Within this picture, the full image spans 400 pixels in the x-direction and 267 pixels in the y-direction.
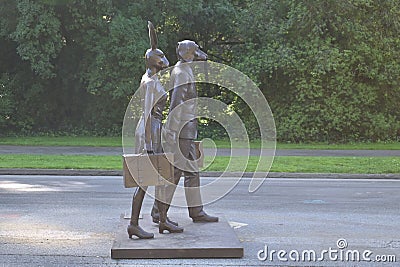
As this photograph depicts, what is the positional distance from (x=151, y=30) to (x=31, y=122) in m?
21.7

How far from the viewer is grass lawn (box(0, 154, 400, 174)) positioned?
1536 centimetres

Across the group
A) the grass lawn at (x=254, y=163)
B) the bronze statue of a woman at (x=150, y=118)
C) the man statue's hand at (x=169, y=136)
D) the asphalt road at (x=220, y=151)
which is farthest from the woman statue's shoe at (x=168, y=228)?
the asphalt road at (x=220, y=151)

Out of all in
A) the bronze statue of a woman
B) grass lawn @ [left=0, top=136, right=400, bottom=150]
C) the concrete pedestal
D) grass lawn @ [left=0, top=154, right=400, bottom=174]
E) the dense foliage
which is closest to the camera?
the concrete pedestal

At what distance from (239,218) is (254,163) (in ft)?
23.7

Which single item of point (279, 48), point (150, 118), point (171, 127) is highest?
point (279, 48)

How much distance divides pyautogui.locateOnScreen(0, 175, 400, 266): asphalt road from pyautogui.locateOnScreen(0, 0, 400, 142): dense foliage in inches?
397

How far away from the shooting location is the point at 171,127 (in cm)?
766

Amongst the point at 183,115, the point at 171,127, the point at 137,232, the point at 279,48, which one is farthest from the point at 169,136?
the point at 279,48

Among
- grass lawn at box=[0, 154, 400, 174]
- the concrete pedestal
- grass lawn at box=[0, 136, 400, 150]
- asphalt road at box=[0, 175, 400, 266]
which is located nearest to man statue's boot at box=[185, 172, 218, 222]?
the concrete pedestal

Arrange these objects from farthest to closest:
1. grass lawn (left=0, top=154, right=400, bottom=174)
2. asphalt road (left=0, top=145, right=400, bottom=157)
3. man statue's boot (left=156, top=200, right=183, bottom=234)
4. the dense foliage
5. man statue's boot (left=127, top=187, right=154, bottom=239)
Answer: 1. the dense foliage
2. asphalt road (left=0, top=145, right=400, bottom=157)
3. grass lawn (left=0, top=154, right=400, bottom=174)
4. man statue's boot (left=156, top=200, right=183, bottom=234)
5. man statue's boot (left=127, top=187, right=154, bottom=239)

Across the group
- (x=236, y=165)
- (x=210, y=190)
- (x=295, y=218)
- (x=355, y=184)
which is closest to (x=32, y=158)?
(x=236, y=165)

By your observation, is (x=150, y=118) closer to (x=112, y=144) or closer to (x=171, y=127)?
(x=171, y=127)

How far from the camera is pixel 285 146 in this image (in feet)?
72.7

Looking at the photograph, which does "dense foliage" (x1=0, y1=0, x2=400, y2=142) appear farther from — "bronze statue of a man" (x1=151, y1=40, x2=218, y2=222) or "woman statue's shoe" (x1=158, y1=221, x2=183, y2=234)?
"woman statue's shoe" (x1=158, y1=221, x2=183, y2=234)
